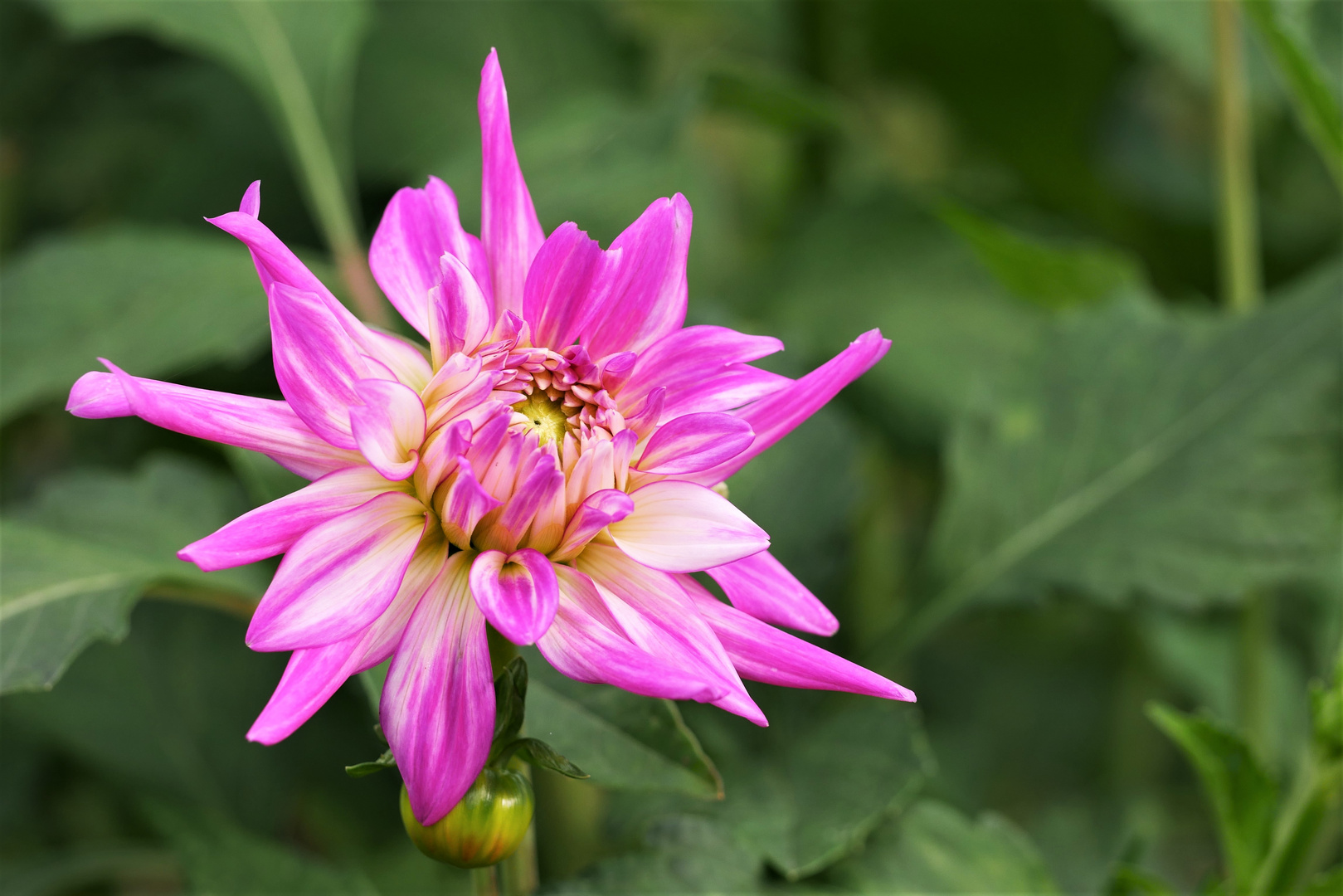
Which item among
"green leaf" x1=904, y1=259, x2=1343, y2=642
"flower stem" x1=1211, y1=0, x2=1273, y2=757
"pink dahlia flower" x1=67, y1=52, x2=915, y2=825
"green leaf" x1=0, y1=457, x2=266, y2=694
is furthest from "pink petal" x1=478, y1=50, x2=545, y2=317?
"flower stem" x1=1211, y1=0, x2=1273, y2=757

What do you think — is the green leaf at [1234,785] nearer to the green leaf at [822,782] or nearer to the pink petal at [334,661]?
the green leaf at [822,782]

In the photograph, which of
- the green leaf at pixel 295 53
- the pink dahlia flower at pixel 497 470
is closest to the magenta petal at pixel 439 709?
the pink dahlia flower at pixel 497 470

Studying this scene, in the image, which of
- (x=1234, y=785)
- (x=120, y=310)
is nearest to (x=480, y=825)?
(x=1234, y=785)

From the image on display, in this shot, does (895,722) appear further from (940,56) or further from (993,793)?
(940,56)

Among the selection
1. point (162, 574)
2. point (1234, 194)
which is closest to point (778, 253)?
point (1234, 194)

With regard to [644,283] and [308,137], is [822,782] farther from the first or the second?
[308,137]

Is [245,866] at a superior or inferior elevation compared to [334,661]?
inferior

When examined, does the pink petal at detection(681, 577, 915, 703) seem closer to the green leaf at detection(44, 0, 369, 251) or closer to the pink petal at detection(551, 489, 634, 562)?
the pink petal at detection(551, 489, 634, 562)
